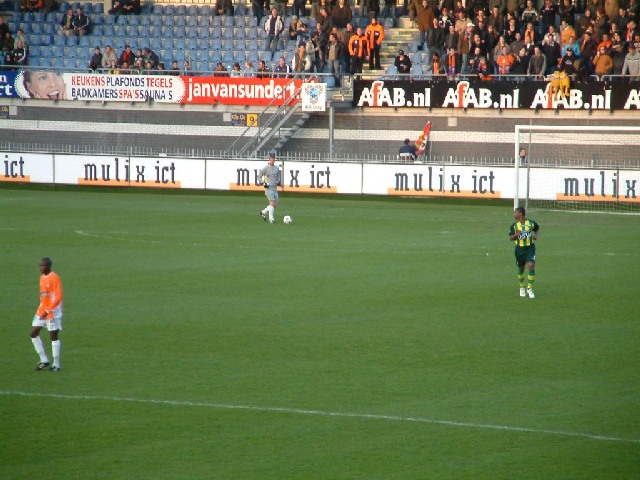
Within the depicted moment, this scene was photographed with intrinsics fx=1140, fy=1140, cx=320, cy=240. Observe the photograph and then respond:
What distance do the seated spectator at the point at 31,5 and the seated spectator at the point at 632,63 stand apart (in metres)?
22.5

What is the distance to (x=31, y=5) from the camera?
4441cm

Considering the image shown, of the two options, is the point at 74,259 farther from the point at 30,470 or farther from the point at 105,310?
the point at 30,470

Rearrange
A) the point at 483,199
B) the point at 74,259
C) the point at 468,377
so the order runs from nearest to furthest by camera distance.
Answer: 1. the point at 468,377
2. the point at 74,259
3. the point at 483,199

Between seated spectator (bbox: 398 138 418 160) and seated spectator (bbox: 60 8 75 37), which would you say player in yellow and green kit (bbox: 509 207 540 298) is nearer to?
seated spectator (bbox: 398 138 418 160)

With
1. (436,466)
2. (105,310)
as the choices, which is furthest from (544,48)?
(436,466)

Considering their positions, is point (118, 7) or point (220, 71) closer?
point (220, 71)

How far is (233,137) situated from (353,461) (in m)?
31.7

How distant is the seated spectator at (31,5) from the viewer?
145 feet

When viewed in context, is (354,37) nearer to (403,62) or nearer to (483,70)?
(403,62)

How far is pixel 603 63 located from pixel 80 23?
64.7 feet

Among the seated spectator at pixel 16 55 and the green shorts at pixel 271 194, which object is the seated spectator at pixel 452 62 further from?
the seated spectator at pixel 16 55

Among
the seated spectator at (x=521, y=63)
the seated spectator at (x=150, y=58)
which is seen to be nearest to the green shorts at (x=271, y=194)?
the seated spectator at (x=521, y=63)

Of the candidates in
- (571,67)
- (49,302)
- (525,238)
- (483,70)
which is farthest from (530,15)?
(49,302)

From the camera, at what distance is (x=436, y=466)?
9.02m
